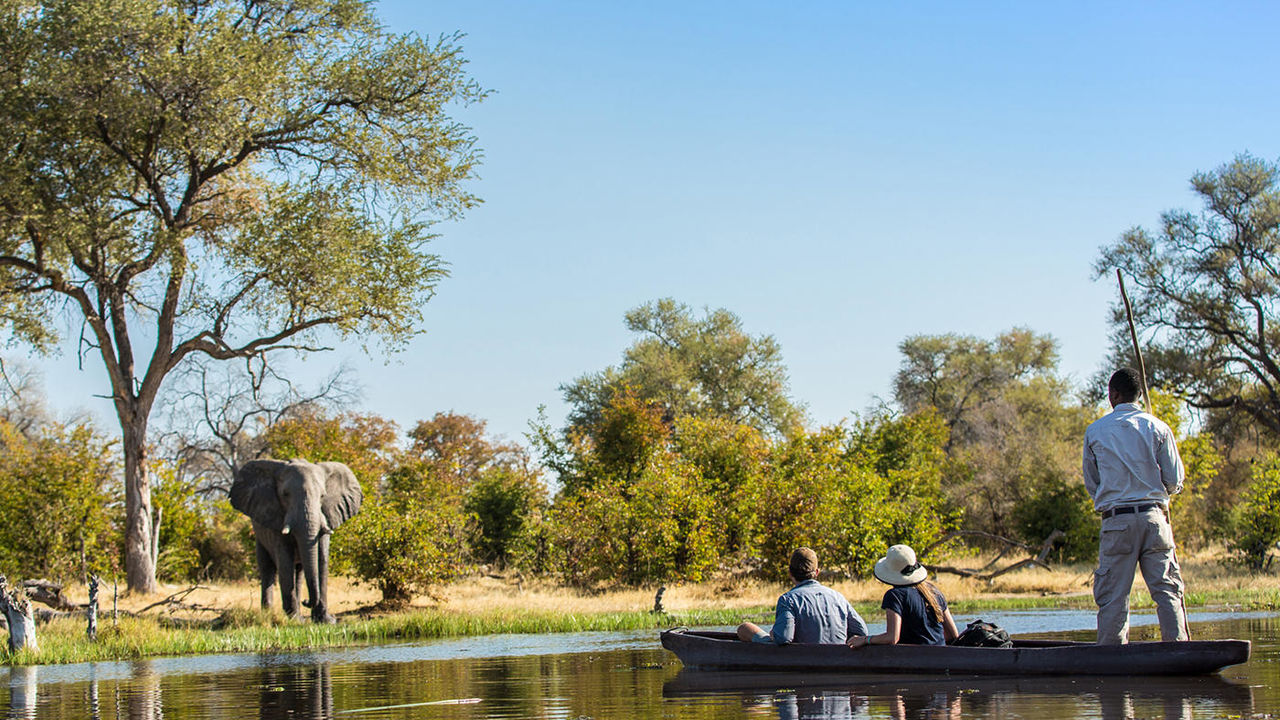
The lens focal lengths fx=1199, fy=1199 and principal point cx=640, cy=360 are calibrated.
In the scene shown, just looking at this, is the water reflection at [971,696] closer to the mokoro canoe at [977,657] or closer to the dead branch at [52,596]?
the mokoro canoe at [977,657]

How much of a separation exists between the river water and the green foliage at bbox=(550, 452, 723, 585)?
12016 millimetres

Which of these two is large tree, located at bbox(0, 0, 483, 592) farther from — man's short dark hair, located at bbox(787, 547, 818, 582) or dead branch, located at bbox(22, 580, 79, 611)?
man's short dark hair, located at bbox(787, 547, 818, 582)

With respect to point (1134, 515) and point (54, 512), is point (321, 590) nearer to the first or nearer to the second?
point (54, 512)

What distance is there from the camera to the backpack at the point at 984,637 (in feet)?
32.0

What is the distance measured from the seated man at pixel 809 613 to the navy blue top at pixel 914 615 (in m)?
0.57

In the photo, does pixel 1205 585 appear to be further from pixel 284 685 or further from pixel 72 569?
pixel 72 569

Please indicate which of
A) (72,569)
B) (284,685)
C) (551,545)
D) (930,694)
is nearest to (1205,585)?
(551,545)

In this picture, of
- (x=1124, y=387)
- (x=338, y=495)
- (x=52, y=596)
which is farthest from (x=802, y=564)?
(x=52, y=596)

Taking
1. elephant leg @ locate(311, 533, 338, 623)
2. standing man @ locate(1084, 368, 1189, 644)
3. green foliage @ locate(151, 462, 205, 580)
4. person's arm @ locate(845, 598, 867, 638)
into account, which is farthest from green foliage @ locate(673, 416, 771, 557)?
standing man @ locate(1084, 368, 1189, 644)

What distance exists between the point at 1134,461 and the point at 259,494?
17467 millimetres

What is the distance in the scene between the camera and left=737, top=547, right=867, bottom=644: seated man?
1040 centimetres

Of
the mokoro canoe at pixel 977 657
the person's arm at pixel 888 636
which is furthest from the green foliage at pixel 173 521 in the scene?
the person's arm at pixel 888 636

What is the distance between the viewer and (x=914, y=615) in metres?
9.95

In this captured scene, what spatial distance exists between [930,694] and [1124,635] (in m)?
1.72
